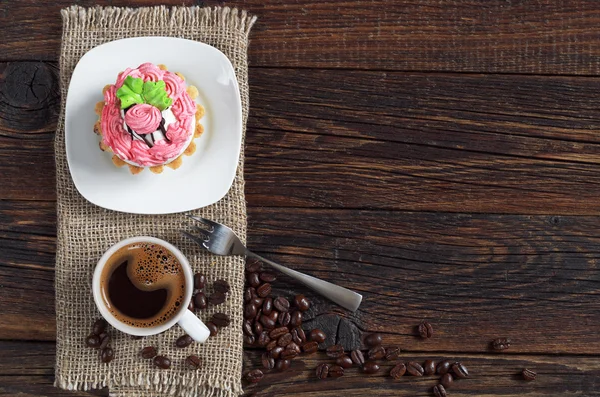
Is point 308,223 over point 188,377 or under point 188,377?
over

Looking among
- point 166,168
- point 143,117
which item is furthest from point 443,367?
point 143,117

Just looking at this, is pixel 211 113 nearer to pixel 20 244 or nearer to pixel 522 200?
pixel 20 244

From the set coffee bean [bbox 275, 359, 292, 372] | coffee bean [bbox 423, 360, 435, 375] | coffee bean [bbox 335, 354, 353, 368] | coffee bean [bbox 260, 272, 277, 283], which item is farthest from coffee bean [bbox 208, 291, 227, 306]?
coffee bean [bbox 423, 360, 435, 375]

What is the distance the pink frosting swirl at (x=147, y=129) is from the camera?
1363 millimetres

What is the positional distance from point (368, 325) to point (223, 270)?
0.39 metres

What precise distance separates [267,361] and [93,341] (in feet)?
1.37

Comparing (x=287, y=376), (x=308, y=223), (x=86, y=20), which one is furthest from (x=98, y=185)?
(x=287, y=376)

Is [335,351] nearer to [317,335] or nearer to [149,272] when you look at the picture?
[317,335]

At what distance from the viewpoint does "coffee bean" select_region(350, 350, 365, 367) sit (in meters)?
1.59

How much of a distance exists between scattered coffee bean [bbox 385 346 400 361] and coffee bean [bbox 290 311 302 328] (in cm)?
23

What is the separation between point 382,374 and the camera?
1.61m

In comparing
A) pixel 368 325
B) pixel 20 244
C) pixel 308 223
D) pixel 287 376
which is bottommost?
pixel 287 376

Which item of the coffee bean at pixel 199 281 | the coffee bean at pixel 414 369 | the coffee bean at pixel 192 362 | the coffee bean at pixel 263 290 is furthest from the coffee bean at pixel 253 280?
the coffee bean at pixel 414 369

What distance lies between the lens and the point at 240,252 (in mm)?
1535
